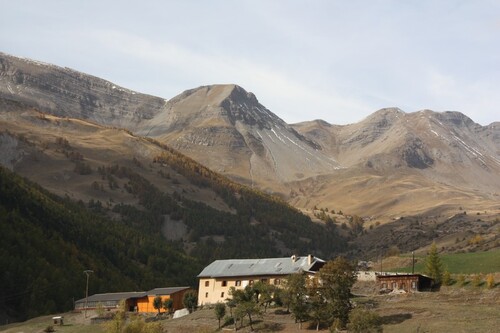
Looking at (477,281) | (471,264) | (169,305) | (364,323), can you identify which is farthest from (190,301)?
(471,264)

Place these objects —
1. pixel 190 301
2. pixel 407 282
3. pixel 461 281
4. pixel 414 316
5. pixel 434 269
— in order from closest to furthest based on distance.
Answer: pixel 414 316 < pixel 461 281 < pixel 407 282 < pixel 434 269 < pixel 190 301

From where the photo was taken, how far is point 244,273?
11500cm

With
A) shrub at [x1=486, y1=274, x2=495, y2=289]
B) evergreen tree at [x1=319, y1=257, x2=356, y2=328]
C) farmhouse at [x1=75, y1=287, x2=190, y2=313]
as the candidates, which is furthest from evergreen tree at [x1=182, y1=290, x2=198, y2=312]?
shrub at [x1=486, y1=274, x2=495, y2=289]

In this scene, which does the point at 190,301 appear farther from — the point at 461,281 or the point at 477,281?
Answer: the point at 477,281

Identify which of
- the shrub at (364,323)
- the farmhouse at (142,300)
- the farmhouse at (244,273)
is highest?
the farmhouse at (244,273)

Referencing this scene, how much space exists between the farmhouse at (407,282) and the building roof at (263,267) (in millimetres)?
12978

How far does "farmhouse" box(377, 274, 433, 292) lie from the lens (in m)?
98.1

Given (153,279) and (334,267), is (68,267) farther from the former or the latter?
(334,267)

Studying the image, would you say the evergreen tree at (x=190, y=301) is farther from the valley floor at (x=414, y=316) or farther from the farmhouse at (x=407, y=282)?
the farmhouse at (x=407, y=282)

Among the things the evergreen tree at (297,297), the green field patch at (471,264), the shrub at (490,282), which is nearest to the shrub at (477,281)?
the shrub at (490,282)

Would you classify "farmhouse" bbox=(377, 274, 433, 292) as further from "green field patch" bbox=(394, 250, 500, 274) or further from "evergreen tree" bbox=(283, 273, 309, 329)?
"green field patch" bbox=(394, 250, 500, 274)

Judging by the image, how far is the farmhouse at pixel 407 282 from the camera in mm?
98062

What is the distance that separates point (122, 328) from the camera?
85375mm

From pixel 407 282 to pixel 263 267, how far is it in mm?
25465
